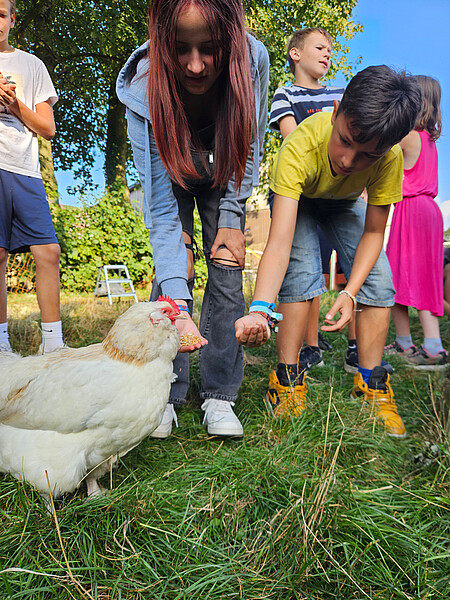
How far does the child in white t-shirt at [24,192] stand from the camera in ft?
7.30

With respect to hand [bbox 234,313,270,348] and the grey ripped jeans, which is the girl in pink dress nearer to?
the grey ripped jeans

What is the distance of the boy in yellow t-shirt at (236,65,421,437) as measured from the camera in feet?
5.24

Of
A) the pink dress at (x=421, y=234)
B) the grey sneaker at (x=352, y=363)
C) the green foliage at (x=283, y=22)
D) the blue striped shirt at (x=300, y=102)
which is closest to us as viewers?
the grey sneaker at (x=352, y=363)

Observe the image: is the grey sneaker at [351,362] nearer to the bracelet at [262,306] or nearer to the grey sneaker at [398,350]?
the grey sneaker at [398,350]

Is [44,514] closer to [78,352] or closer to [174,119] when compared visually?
[78,352]

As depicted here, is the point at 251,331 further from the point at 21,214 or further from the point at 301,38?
the point at 301,38

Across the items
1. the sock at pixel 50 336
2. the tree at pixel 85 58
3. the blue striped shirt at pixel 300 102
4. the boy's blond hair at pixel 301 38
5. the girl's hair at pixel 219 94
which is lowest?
the sock at pixel 50 336

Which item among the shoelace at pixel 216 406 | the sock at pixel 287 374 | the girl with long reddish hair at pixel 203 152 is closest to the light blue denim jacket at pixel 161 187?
the girl with long reddish hair at pixel 203 152

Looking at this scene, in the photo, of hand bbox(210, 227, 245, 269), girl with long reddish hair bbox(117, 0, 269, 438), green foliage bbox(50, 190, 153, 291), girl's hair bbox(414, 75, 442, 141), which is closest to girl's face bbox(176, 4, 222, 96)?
girl with long reddish hair bbox(117, 0, 269, 438)

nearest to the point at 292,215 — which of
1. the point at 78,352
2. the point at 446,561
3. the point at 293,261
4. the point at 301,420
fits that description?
the point at 293,261

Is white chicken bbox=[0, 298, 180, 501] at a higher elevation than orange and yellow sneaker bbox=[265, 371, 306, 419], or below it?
higher

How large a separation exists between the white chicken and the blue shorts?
1.07 metres

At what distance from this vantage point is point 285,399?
6.24 ft

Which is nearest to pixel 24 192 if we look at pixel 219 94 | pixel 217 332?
pixel 219 94
